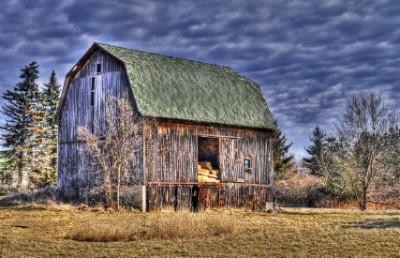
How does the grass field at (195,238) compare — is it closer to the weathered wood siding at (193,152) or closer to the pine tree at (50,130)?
the weathered wood siding at (193,152)

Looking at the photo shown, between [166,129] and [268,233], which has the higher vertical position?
[166,129]

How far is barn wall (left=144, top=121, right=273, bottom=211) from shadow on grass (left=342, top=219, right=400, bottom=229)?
10808 millimetres

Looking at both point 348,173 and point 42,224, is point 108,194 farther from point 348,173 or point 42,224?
point 348,173

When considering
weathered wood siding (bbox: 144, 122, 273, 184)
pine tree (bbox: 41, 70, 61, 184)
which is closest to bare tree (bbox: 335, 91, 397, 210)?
weathered wood siding (bbox: 144, 122, 273, 184)

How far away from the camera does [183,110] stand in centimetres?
3297

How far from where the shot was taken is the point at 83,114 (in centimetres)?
3441

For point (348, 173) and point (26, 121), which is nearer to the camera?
point (348, 173)

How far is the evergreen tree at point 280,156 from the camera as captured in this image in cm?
5597

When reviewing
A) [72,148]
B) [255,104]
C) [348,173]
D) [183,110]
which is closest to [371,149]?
[348,173]

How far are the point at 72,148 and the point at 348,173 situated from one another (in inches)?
749

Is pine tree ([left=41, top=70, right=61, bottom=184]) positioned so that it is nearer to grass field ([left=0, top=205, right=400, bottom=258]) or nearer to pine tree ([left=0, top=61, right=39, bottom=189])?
pine tree ([left=0, top=61, right=39, bottom=189])

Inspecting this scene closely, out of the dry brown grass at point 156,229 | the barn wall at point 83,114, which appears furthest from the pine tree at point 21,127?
the dry brown grass at point 156,229

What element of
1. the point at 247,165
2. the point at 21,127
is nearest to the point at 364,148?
the point at 247,165

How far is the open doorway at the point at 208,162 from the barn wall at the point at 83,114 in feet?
20.6
